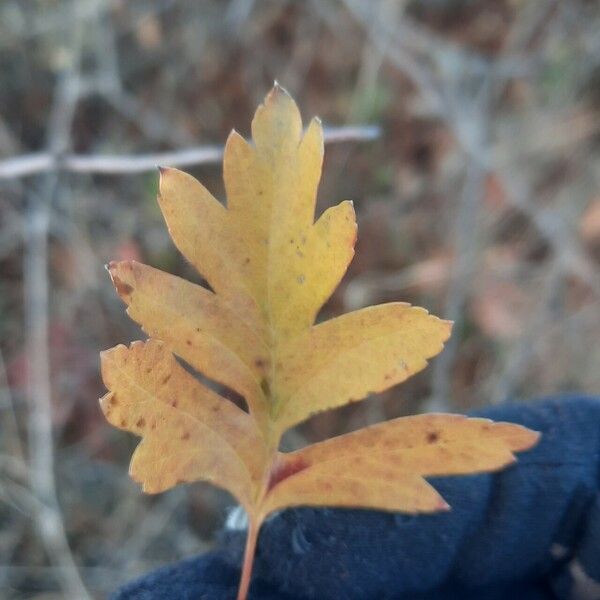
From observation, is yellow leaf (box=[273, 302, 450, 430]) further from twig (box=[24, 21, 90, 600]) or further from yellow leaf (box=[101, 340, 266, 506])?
twig (box=[24, 21, 90, 600])

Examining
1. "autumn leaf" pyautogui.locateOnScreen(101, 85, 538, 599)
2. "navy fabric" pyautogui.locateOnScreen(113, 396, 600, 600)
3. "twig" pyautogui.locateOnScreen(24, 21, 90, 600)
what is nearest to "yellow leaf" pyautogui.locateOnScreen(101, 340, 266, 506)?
"autumn leaf" pyautogui.locateOnScreen(101, 85, 538, 599)

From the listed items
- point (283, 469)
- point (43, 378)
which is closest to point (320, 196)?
point (43, 378)

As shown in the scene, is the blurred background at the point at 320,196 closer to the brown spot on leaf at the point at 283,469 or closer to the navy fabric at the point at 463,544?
the navy fabric at the point at 463,544

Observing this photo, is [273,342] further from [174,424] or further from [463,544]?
[463,544]

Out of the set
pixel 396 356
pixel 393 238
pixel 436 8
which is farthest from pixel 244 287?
pixel 436 8

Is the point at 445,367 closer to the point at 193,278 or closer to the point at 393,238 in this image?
the point at 393,238
